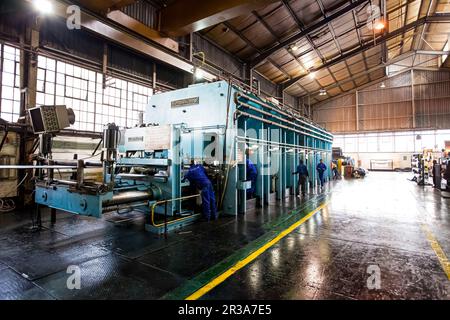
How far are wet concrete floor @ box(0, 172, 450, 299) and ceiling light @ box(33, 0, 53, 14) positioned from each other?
18.4 feet

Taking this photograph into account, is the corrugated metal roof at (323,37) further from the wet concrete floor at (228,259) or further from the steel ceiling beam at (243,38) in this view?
the wet concrete floor at (228,259)

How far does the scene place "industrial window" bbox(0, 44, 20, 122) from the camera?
719cm

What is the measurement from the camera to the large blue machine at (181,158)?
4.08 m

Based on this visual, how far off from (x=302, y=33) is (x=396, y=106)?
23483mm

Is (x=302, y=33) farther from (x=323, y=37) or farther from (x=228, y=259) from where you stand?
(x=228, y=259)

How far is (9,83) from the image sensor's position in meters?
7.33

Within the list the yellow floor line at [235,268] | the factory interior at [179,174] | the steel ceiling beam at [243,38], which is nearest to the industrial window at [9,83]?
the factory interior at [179,174]

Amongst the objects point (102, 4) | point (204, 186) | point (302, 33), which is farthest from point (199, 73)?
point (204, 186)

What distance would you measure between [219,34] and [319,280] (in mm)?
12953

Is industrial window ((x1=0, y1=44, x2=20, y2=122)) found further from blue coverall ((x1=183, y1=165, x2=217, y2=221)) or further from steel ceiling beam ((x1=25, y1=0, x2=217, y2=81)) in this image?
blue coverall ((x1=183, y1=165, x2=217, y2=221))

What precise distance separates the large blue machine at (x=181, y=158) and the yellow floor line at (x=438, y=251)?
3984mm
